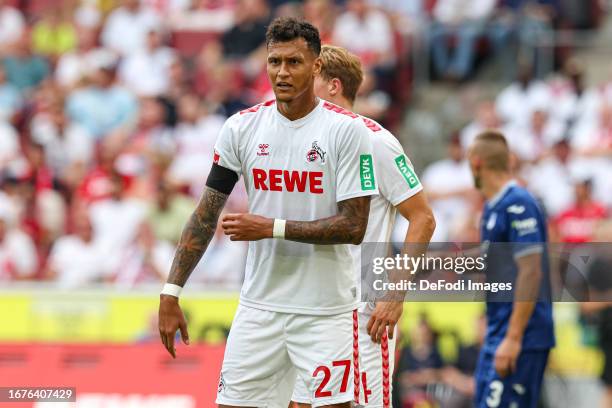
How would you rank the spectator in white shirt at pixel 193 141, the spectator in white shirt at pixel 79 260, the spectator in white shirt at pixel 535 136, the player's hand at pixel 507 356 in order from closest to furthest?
the player's hand at pixel 507 356
the spectator in white shirt at pixel 79 260
the spectator in white shirt at pixel 535 136
the spectator in white shirt at pixel 193 141

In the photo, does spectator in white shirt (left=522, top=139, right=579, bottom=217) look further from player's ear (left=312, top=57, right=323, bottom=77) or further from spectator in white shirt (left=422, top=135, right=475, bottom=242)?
player's ear (left=312, top=57, right=323, bottom=77)

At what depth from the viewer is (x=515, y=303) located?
27.7ft

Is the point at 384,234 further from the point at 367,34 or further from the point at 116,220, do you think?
the point at 367,34

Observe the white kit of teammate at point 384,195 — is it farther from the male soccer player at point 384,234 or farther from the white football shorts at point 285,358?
the white football shorts at point 285,358

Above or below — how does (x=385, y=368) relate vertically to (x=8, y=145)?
below

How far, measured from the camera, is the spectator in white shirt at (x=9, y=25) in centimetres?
1856

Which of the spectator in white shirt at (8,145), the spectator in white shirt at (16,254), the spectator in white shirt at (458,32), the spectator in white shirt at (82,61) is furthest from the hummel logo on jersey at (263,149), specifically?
the spectator in white shirt at (458,32)

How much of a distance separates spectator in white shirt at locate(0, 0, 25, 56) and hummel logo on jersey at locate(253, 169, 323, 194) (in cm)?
1265

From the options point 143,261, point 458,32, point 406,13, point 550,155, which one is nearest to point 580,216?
point 550,155

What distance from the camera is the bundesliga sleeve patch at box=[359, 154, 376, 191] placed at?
21.5 feet

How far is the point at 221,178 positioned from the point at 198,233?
32 centimetres

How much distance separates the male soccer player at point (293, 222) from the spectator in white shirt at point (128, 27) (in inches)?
467

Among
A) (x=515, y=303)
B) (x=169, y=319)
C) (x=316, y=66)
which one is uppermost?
(x=316, y=66)

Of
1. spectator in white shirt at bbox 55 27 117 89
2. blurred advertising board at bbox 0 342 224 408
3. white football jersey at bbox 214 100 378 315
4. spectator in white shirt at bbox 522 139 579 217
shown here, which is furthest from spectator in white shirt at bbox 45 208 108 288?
white football jersey at bbox 214 100 378 315
